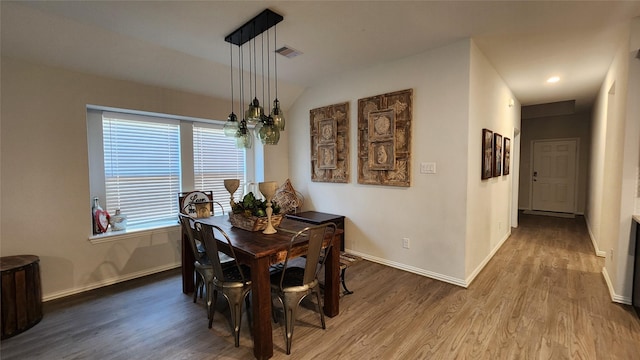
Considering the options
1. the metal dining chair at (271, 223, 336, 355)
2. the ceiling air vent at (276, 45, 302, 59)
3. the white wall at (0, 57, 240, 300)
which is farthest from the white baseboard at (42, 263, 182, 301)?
the ceiling air vent at (276, 45, 302, 59)

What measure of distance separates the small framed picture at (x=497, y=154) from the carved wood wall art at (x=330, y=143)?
1.91 m

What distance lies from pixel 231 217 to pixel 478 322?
2277mm

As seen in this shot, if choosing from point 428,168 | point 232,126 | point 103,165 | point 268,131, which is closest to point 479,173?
point 428,168

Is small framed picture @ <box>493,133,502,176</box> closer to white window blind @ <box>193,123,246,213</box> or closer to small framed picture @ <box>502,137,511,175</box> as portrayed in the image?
small framed picture @ <box>502,137,511,175</box>

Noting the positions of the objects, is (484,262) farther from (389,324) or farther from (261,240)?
(261,240)

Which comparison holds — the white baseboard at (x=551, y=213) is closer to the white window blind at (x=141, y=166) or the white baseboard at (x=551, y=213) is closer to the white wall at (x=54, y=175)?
the white window blind at (x=141, y=166)

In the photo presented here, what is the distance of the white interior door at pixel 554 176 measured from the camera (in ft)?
21.4

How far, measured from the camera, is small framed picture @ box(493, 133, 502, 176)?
368 cm

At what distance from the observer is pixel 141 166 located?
3.47 m

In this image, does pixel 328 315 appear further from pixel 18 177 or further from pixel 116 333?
pixel 18 177

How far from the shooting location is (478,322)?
7.50 feet

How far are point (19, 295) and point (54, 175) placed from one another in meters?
1.10

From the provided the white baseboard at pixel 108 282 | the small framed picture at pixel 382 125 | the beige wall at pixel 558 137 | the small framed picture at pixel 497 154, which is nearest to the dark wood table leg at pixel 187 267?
the white baseboard at pixel 108 282

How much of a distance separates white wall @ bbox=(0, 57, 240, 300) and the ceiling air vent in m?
1.65
